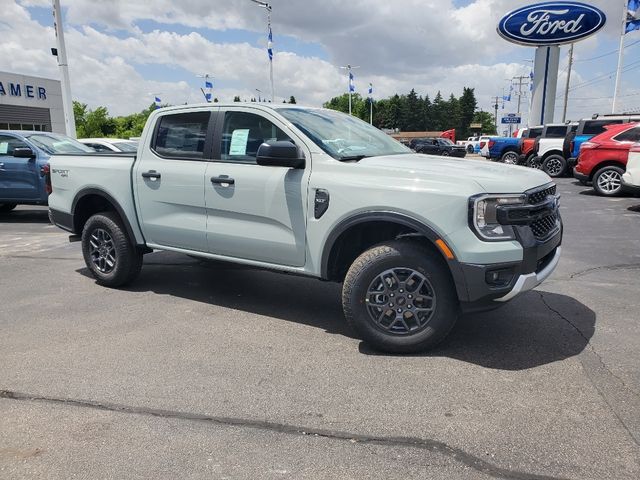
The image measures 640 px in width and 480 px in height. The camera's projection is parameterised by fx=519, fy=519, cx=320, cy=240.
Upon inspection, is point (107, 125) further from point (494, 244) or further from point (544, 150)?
point (494, 244)

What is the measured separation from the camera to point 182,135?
16.7 ft

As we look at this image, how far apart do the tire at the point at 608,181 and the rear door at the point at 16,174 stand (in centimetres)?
1276

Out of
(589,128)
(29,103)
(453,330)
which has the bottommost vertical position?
(453,330)

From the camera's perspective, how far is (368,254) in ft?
12.8

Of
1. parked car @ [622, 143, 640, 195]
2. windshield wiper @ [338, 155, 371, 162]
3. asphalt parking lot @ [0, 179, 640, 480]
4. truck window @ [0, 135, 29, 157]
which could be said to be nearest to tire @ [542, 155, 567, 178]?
parked car @ [622, 143, 640, 195]

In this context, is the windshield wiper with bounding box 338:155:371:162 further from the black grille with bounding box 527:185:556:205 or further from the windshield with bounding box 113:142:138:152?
the windshield with bounding box 113:142:138:152

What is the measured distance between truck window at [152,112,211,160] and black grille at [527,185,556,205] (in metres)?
2.90

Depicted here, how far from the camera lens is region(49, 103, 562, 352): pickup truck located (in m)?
3.54

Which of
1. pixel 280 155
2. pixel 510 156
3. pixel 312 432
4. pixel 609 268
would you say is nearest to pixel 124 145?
pixel 280 155

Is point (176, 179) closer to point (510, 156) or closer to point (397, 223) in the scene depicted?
point (397, 223)

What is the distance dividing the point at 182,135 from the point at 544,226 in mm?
3391

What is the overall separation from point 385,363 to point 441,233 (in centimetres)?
103

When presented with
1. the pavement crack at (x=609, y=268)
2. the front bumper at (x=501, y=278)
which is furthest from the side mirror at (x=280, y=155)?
the pavement crack at (x=609, y=268)

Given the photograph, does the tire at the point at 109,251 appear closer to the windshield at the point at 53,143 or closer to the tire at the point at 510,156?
the windshield at the point at 53,143
